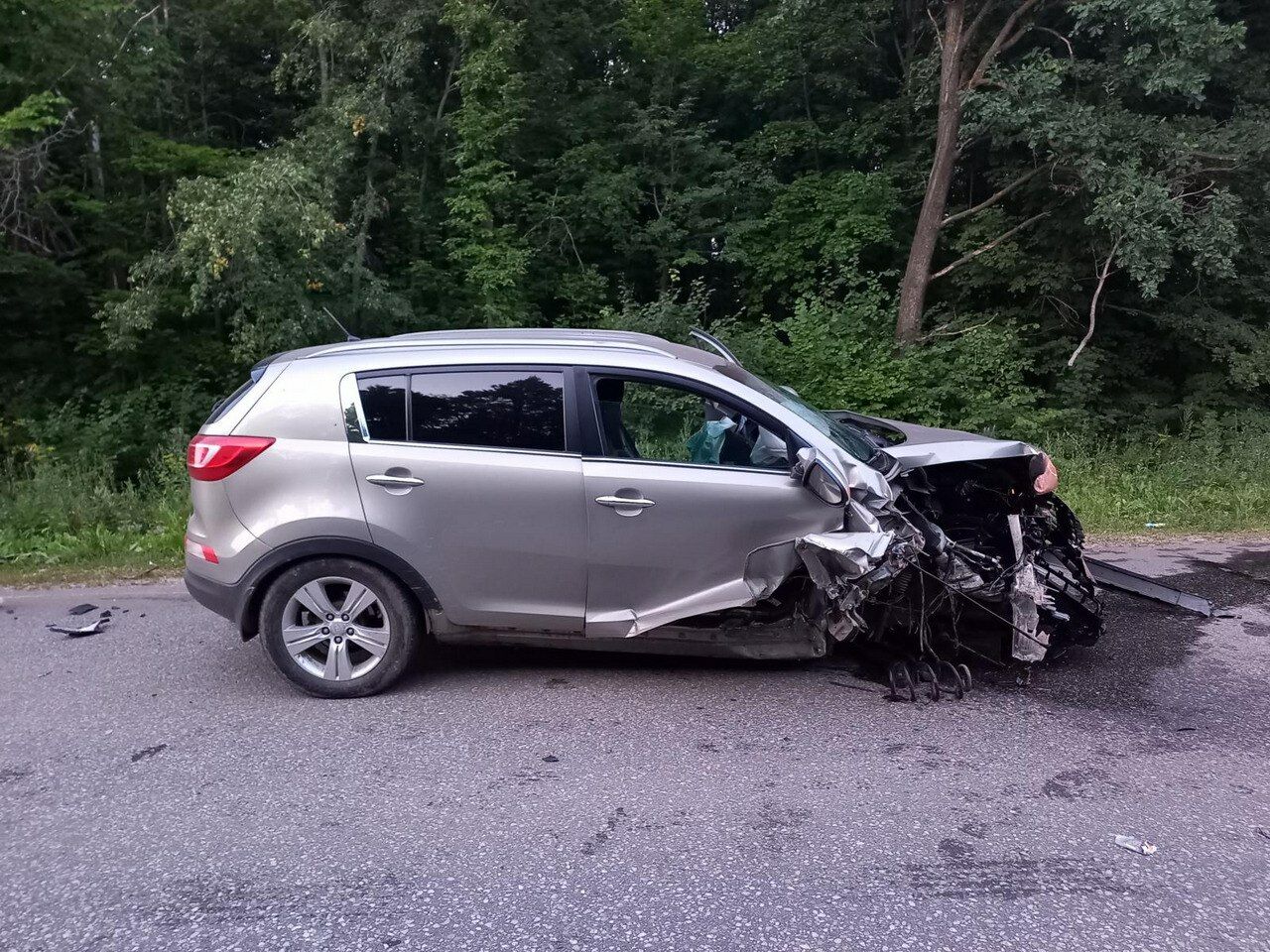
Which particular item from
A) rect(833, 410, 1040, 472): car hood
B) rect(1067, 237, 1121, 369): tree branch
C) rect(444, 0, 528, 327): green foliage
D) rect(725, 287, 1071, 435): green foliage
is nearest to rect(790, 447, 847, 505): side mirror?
rect(833, 410, 1040, 472): car hood

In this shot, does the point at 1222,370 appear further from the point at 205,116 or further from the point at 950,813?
the point at 205,116

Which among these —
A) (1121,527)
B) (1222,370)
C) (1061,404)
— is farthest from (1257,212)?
(1121,527)

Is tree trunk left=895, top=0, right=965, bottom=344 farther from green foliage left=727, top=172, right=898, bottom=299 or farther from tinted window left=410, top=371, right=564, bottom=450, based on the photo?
tinted window left=410, top=371, right=564, bottom=450

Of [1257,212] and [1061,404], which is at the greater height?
[1257,212]

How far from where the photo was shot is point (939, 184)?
14.9 m

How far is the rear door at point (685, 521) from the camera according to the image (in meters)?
4.70

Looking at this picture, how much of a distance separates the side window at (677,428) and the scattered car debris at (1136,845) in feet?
6.97

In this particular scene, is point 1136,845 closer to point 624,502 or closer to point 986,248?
point 624,502

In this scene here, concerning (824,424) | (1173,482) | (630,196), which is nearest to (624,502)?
(824,424)

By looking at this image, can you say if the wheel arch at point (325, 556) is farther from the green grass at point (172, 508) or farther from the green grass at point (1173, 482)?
the green grass at point (1173, 482)

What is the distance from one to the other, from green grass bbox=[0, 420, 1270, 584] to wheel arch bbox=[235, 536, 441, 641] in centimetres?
325

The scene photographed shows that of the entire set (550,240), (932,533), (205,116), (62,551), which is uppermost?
(205,116)

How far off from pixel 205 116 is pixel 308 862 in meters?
17.2

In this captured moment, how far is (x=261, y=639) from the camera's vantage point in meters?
4.93
